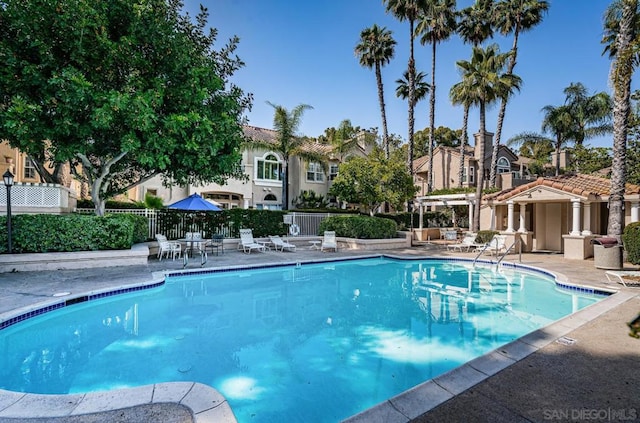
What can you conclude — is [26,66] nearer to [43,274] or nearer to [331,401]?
[43,274]

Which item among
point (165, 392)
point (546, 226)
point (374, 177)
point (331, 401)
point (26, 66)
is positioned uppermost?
point (26, 66)

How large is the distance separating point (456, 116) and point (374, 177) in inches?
745

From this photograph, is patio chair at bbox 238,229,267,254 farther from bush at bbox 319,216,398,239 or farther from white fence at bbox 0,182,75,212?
white fence at bbox 0,182,75,212

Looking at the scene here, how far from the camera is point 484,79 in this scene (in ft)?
66.2

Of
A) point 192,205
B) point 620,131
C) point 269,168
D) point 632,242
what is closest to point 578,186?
point 620,131

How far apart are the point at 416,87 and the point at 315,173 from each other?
12134mm

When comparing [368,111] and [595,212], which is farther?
[368,111]

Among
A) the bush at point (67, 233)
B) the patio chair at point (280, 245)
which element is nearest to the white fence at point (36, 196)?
the bush at point (67, 233)

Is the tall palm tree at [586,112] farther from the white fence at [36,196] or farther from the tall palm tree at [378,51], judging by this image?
the white fence at [36,196]

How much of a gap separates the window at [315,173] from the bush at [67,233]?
19.0m

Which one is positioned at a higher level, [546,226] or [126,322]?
[546,226]

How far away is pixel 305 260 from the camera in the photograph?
14.3 metres

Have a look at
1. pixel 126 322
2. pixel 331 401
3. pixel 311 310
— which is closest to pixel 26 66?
pixel 126 322

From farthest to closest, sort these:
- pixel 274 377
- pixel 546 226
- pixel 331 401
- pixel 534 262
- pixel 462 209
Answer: pixel 462 209 < pixel 546 226 < pixel 534 262 < pixel 274 377 < pixel 331 401
